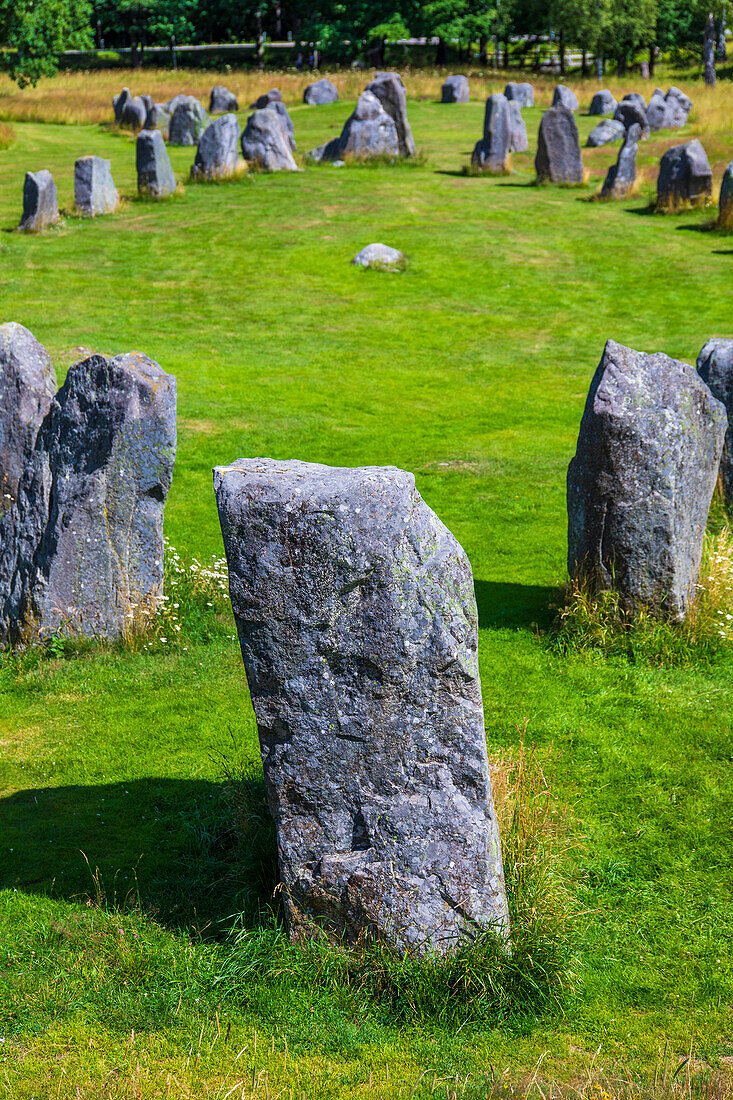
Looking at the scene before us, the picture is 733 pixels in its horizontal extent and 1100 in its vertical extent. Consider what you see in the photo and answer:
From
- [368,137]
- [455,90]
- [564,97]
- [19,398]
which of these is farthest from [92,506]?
[455,90]

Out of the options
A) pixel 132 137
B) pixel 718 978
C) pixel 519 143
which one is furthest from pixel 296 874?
pixel 132 137

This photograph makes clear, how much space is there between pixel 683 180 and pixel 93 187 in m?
14.6

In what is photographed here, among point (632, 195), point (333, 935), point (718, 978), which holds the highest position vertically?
point (632, 195)

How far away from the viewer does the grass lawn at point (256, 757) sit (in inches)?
171

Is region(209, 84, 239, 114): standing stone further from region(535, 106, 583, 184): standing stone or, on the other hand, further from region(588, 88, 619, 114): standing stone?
region(535, 106, 583, 184): standing stone

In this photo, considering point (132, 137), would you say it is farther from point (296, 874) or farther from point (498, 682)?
point (296, 874)

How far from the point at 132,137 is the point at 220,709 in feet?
110

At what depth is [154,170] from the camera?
2622 centimetres

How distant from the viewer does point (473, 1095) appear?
4047 millimetres

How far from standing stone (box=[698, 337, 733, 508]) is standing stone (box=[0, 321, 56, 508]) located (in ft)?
21.3

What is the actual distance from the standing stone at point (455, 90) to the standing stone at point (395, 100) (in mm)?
16125

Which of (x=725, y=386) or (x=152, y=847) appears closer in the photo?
(x=152, y=847)

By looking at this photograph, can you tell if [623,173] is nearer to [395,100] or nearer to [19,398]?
[395,100]

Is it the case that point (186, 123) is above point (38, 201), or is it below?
above
